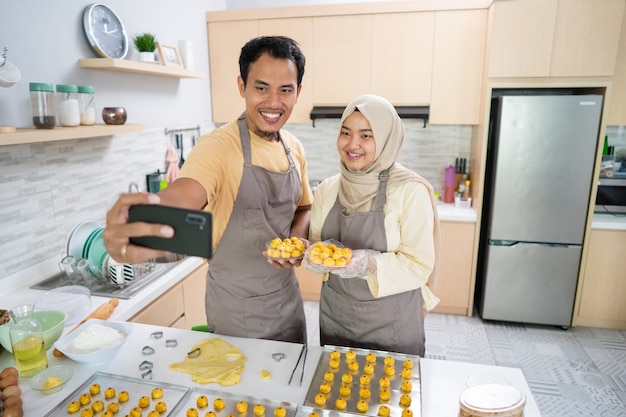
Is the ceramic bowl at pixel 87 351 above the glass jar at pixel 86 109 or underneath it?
underneath

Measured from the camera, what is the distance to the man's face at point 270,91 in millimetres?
1442

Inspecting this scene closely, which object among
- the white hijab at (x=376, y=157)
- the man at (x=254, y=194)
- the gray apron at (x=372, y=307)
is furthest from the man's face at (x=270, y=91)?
the gray apron at (x=372, y=307)

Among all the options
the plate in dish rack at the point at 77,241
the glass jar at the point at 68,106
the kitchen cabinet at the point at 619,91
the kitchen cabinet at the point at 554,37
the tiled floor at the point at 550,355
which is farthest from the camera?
the kitchen cabinet at the point at 619,91

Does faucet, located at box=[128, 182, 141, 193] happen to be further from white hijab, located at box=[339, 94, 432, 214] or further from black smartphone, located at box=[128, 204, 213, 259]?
black smartphone, located at box=[128, 204, 213, 259]

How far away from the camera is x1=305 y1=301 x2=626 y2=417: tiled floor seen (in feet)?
7.63

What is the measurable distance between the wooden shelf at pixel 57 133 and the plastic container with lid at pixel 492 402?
166 cm

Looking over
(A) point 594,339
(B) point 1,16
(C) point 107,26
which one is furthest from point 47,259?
(A) point 594,339

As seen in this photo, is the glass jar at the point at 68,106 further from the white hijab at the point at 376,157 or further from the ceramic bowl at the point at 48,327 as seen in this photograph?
the white hijab at the point at 376,157

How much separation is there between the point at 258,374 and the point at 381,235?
2.06 feet

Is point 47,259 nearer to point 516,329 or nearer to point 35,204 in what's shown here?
point 35,204

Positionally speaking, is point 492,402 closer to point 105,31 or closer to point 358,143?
point 358,143

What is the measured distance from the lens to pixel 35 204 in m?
1.90

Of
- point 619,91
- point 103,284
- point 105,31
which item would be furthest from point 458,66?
point 103,284

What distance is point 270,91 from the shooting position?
146cm
